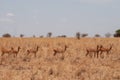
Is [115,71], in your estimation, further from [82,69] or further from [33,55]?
[33,55]

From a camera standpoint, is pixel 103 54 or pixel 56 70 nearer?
pixel 56 70

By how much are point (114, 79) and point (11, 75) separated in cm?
415

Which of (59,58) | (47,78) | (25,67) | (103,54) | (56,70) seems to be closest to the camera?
(47,78)

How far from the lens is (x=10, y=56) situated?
22141 mm

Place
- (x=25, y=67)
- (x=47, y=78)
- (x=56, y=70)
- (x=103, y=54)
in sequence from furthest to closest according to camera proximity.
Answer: (x=103, y=54), (x=25, y=67), (x=56, y=70), (x=47, y=78)

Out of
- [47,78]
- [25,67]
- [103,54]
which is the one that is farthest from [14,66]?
[103,54]

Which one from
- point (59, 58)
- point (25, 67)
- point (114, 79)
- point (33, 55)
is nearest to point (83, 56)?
point (59, 58)

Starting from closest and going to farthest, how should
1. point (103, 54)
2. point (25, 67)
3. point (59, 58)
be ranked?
point (25, 67), point (59, 58), point (103, 54)

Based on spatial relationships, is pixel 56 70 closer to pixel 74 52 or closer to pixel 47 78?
pixel 47 78

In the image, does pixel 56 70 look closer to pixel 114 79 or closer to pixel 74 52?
pixel 114 79

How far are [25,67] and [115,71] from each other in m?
4.43

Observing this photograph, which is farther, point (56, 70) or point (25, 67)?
point (25, 67)

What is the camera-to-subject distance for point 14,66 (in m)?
18.0

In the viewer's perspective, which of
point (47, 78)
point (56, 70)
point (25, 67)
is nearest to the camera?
point (47, 78)
